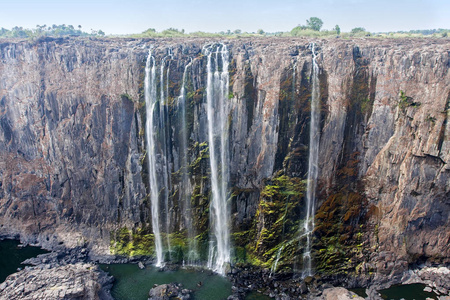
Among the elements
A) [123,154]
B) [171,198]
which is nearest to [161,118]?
[123,154]

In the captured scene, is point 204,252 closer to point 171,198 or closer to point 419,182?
point 171,198

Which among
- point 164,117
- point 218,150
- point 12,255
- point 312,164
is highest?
point 164,117

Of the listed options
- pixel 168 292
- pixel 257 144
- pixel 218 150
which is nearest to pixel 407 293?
pixel 257 144

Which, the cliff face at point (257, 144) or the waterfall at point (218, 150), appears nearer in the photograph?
the cliff face at point (257, 144)

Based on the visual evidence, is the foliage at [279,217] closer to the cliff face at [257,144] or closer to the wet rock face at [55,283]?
the cliff face at [257,144]

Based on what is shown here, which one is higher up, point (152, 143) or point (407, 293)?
point (152, 143)

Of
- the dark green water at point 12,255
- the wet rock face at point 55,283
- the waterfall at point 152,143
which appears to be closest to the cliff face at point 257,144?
the waterfall at point 152,143

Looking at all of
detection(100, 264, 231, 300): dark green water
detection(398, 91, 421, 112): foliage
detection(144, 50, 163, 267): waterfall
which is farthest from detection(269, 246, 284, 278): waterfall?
detection(398, 91, 421, 112): foliage

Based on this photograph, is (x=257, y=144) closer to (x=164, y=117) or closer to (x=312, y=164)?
(x=312, y=164)

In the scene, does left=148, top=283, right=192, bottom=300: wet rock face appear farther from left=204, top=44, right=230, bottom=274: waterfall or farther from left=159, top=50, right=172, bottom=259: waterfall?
left=159, top=50, right=172, bottom=259: waterfall
